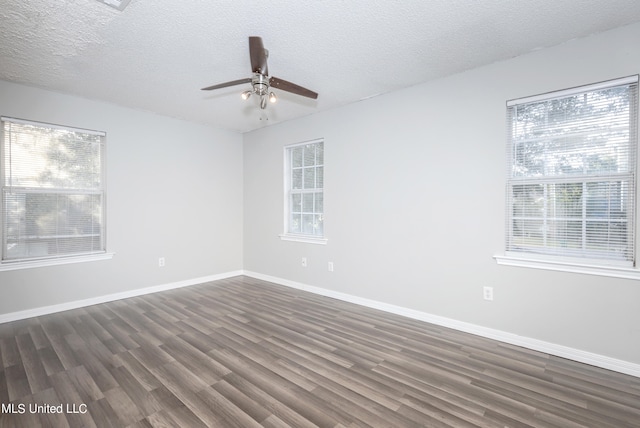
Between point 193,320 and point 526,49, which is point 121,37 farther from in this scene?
point 526,49

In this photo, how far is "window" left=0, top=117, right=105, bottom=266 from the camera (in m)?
3.34

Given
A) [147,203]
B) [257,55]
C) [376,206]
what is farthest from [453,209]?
[147,203]

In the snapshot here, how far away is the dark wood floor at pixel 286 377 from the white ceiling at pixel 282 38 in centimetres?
266

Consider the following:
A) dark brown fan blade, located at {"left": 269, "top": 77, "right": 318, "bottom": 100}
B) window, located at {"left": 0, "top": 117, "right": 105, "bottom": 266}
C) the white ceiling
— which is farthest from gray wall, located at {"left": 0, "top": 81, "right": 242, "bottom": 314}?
dark brown fan blade, located at {"left": 269, "top": 77, "right": 318, "bottom": 100}

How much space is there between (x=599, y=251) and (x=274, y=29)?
3.19 metres

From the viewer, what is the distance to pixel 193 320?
3.31 m

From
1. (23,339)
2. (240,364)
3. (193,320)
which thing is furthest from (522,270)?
(23,339)

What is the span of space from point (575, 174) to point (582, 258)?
713 mm

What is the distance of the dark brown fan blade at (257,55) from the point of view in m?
1.99

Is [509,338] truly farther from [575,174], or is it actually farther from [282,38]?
[282,38]

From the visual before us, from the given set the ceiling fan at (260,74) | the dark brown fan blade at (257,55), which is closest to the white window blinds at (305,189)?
the ceiling fan at (260,74)

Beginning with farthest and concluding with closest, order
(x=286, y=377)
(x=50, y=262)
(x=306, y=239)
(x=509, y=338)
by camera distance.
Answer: (x=306, y=239) < (x=50, y=262) < (x=509, y=338) < (x=286, y=377)

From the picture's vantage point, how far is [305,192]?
466cm

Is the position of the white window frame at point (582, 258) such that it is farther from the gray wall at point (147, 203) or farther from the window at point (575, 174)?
the gray wall at point (147, 203)
